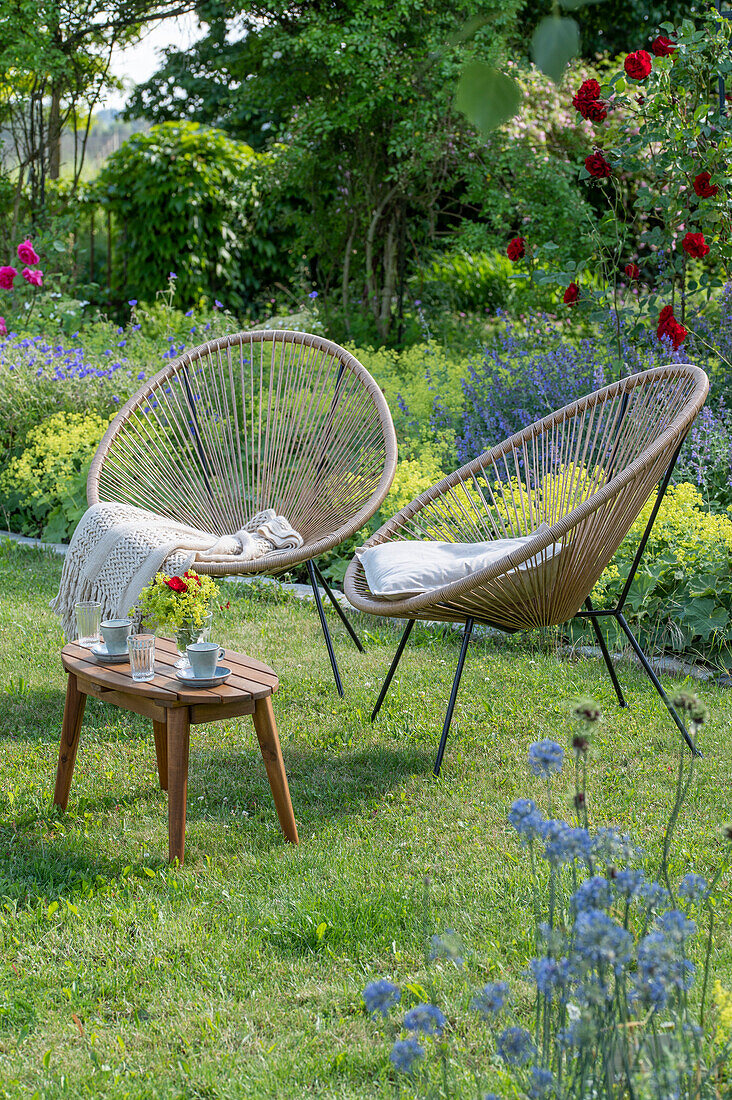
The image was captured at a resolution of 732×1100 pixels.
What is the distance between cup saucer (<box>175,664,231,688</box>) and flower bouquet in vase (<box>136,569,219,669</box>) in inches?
2.2

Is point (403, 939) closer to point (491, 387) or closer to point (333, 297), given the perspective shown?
point (491, 387)

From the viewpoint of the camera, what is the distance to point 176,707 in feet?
6.63

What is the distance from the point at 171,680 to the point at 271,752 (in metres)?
0.26

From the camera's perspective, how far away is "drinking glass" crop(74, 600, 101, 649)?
234cm

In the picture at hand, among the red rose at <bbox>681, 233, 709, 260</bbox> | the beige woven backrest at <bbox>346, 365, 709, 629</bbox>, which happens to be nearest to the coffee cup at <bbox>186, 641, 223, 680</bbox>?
the beige woven backrest at <bbox>346, 365, 709, 629</bbox>

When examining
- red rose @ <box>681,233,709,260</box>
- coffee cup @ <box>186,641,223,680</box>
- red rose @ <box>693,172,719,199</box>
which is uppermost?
red rose @ <box>693,172,719,199</box>

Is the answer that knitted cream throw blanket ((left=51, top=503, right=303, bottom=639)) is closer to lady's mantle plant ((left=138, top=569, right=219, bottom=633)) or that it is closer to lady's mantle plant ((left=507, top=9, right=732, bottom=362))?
lady's mantle plant ((left=138, top=569, right=219, bottom=633))

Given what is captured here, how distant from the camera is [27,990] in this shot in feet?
5.53

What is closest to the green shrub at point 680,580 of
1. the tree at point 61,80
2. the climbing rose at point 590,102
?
the climbing rose at point 590,102

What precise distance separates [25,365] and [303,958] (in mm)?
4201

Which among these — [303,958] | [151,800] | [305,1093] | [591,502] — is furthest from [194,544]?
[305,1093]

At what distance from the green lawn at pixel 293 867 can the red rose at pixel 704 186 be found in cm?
199

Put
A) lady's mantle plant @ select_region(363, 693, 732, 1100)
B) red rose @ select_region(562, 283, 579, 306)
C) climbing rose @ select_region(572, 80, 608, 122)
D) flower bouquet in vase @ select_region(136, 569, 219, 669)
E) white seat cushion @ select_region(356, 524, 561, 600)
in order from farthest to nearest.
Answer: red rose @ select_region(562, 283, 579, 306) < climbing rose @ select_region(572, 80, 608, 122) < white seat cushion @ select_region(356, 524, 561, 600) < flower bouquet in vase @ select_region(136, 569, 219, 669) < lady's mantle plant @ select_region(363, 693, 732, 1100)

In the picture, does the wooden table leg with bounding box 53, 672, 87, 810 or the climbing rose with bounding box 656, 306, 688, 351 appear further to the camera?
the climbing rose with bounding box 656, 306, 688, 351
